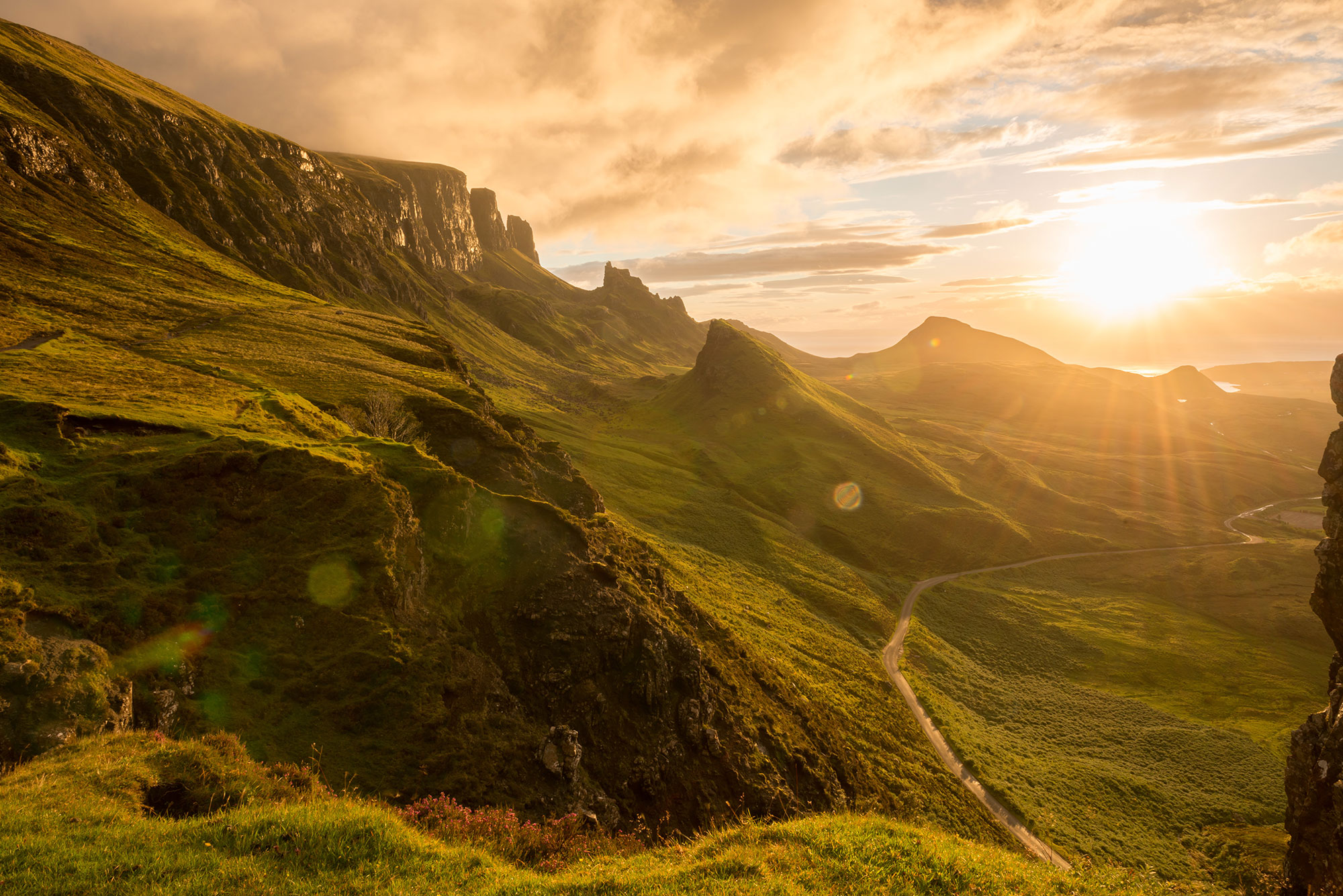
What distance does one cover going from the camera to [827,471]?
14738 centimetres

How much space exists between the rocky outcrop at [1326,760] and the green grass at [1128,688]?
14437 millimetres

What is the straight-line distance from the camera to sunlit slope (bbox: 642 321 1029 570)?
12425 centimetres

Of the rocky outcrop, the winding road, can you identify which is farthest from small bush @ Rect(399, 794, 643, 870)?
the rocky outcrop

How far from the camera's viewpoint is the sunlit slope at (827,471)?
408 feet

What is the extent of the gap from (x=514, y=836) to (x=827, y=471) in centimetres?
13897

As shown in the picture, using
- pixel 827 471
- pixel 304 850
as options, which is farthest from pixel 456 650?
pixel 827 471

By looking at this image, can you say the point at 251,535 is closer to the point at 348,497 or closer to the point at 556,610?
the point at 348,497

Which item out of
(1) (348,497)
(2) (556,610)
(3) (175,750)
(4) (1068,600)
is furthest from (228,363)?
(4) (1068,600)

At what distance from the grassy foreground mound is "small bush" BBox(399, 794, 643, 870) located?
0.63 meters

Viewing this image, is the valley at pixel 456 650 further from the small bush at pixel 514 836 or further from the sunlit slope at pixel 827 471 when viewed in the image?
the sunlit slope at pixel 827 471

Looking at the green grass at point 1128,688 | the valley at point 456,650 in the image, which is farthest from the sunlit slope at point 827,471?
the green grass at point 1128,688

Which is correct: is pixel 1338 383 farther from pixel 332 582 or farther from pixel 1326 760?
pixel 332 582

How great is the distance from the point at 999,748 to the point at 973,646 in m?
27.6

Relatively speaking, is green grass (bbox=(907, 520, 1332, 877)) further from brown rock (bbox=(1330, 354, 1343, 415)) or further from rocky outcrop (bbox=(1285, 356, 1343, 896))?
brown rock (bbox=(1330, 354, 1343, 415))
